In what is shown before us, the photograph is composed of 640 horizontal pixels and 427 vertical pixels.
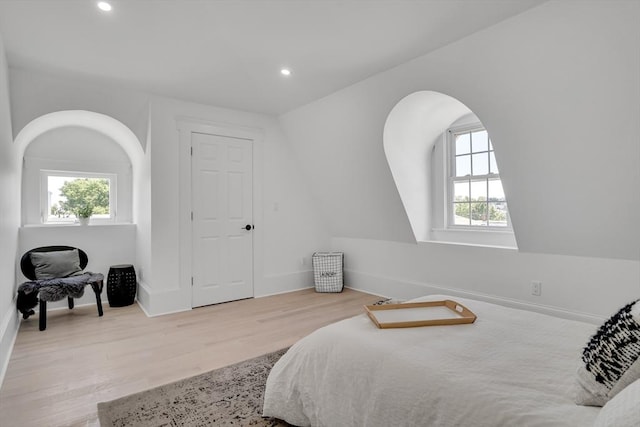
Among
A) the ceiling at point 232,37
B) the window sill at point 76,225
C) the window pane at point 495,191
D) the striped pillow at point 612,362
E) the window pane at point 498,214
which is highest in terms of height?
the ceiling at point 232,37

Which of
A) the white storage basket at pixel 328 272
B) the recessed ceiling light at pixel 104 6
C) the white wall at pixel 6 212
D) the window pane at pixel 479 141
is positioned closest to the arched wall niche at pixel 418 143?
the window pane at pixel 479 141

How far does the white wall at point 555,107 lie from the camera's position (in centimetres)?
208

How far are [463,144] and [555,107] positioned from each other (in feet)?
5.38

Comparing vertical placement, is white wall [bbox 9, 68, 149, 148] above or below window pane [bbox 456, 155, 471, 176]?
above

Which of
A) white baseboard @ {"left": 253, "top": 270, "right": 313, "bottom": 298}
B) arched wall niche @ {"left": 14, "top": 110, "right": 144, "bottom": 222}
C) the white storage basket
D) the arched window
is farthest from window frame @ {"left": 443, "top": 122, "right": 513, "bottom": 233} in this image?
arched wall niche @ {"left": 14, "top": 110, "right": 144, "bottom": 222}

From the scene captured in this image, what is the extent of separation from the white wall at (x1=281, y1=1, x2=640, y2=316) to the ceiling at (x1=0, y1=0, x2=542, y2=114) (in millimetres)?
224

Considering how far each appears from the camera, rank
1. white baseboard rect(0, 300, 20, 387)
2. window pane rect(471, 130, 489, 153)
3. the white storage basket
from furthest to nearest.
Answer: the white storage basket < window pane rect(471, 130, 489, 153) < white baseboard rect(0, 300, 20, 387)

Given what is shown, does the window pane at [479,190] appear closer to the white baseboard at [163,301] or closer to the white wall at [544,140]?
the white wall at [544,140]

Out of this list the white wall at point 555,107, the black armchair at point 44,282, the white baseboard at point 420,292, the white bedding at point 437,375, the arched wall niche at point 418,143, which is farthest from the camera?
the arched wall niche at point 418,143

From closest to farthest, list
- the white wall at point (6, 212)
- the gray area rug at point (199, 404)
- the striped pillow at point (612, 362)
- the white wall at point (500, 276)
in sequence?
1. the striped pillow at point (612, 362)
2. the gray area rug at point (199, 404)
3. the white wall at point (6, 212)
4. the white wall at point (500, 276)

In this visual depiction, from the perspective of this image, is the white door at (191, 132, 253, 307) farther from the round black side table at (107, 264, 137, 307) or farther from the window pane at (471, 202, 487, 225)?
the window pane at (471, 202, 487, 225)

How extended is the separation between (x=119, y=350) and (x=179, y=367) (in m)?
0.69

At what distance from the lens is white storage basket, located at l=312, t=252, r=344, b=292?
482 centimetres

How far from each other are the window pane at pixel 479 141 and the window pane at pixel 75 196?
450 centimetres
